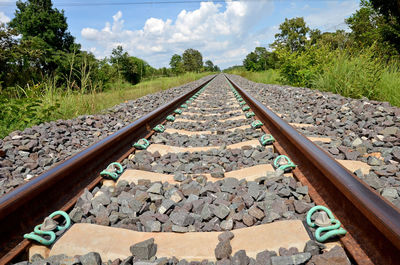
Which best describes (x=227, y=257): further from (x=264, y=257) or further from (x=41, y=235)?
(x=41, y=235)

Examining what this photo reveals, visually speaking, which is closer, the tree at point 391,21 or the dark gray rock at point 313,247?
the dark gray rock at point 313,247

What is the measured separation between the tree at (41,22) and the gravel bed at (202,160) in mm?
43478

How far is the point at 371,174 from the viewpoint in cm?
165

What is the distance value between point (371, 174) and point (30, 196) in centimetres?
208

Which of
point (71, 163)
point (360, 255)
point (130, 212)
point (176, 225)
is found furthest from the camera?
point (71, 163)

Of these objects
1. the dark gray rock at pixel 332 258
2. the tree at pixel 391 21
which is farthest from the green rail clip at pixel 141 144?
the tree at pixel 391 21

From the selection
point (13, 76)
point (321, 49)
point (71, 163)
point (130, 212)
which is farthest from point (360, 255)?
point (13, 76)

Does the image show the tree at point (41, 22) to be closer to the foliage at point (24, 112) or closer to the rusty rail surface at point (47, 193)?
the foliage at point (24, 112)

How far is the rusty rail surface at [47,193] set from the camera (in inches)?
47.9

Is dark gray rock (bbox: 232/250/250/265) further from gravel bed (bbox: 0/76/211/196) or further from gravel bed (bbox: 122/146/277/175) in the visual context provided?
gravel bed (bbox: 0/76/211/196)

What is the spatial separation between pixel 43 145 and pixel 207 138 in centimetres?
186

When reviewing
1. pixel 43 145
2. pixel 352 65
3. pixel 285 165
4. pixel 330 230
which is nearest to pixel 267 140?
pixel 285 165

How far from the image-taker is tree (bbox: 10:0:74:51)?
38.4 metres

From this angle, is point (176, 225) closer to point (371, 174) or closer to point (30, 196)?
point (30, 196)
